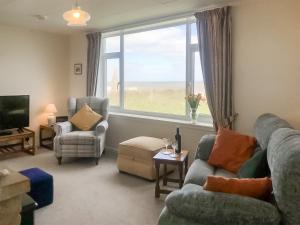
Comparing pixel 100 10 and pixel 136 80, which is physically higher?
pixel 100 10

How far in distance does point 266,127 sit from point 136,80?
277 centimetres

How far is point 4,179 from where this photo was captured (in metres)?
1.63

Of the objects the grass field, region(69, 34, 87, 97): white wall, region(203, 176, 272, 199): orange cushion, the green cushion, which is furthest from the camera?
region(69, 34, 87, 97): white wall

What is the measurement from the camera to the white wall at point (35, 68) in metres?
4.82

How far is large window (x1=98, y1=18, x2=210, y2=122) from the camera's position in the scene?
403 centimetres

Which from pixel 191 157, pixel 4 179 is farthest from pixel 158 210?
pixel 4 179

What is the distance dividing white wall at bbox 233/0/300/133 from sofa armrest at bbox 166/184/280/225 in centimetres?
196

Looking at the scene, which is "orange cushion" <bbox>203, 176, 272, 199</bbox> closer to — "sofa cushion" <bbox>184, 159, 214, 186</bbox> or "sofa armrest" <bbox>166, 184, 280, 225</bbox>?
"sofa armrest" <bbox>166, 184, 280, 225</bbox>

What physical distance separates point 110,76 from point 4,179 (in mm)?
3797

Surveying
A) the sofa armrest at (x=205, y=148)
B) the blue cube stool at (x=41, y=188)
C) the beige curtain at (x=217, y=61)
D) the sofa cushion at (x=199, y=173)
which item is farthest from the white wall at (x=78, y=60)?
the sofa cushion at (x=199, y=173)

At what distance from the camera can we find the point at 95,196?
9.96ft

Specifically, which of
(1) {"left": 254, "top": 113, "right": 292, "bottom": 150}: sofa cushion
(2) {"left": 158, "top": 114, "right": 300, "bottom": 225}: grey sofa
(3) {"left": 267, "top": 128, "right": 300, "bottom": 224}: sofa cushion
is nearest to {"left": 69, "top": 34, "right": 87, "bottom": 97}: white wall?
(1) {"left": 254, "top": 113, "right": 292, "bottom": 150}: sofa cushion

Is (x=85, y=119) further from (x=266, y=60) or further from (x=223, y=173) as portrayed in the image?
(x=266, y=60)

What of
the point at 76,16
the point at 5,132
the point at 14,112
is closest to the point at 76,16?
the point at 76,16
